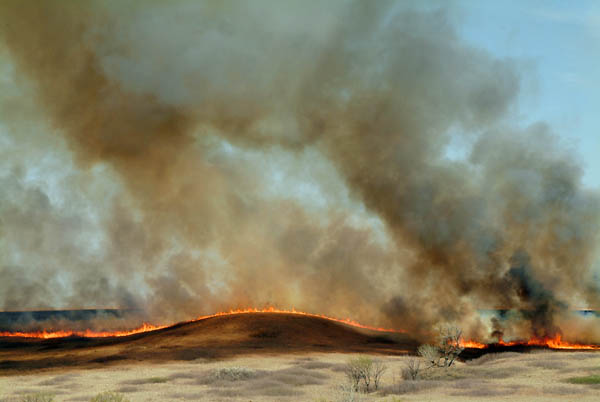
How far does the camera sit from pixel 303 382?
82.3ft

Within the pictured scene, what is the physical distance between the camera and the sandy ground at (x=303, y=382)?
20.4 metres

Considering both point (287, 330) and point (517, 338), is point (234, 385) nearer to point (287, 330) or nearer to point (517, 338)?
point (287, 330)

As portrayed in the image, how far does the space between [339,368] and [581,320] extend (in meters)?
24.5

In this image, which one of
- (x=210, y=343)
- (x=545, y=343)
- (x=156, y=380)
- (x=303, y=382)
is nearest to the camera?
(x=303, y=382)

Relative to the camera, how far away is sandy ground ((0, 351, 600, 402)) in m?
20.4

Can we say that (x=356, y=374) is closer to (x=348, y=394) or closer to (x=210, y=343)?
(x=348, y=394)

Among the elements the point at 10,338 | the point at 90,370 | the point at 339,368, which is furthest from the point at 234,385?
the point at 10,338

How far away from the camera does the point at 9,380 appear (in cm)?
2831

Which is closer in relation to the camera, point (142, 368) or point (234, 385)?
point (234, 385)

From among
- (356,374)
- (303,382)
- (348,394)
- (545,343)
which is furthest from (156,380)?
(545,343)

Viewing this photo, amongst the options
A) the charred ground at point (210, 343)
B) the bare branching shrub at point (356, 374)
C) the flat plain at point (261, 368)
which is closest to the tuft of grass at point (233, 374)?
the flat plain at point (261, 368)

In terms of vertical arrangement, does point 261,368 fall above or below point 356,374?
above

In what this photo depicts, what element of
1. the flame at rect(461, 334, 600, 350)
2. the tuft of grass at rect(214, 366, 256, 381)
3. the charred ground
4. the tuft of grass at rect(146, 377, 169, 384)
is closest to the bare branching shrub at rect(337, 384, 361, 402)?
the tuft of grass at rect(214, 366, 256, 381)

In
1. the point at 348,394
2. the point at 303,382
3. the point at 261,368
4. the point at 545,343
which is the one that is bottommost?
the point at 348,394
